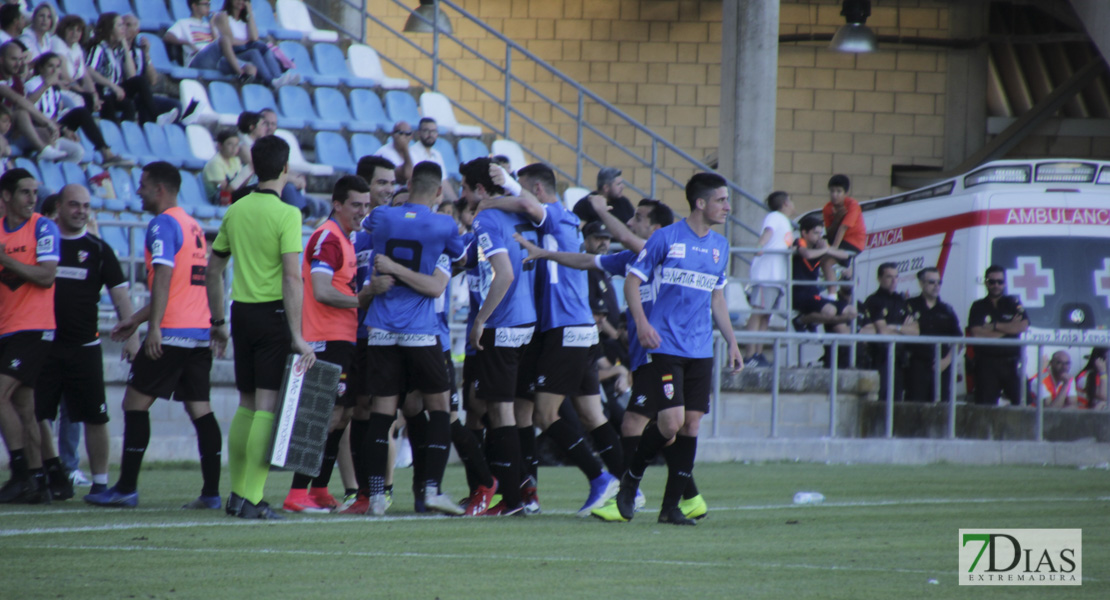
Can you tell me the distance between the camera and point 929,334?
49.7ft

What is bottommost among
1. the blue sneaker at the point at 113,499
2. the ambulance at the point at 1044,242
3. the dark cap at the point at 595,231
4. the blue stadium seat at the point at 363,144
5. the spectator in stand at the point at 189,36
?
the blue sneaker at the point at 113,499

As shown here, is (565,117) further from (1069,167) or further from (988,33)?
(1069,167)

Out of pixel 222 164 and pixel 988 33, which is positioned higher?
pixel 988 33

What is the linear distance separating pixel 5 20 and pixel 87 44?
3.61ft

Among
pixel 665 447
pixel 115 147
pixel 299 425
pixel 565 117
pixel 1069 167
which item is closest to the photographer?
pixel 299 425

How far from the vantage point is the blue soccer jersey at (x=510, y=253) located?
794 centimetres

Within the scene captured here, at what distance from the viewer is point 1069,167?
16.0 metres

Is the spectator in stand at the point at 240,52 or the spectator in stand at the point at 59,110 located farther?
the spectator in stand at the point at 240,52

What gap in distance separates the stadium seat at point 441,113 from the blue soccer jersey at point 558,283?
933 centimetres

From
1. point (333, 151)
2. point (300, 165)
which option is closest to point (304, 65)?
point (333, 151)

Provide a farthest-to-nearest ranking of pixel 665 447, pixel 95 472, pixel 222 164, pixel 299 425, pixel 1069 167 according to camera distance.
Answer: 1. pixel 1069 167
2. pixel 222 164
3. pixel 95 472
4. pixel 665 447
5. pixel 299 425

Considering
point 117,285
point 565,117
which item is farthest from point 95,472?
point 565,117

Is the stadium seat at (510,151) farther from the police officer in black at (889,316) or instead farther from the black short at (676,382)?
the black short at (676,382)

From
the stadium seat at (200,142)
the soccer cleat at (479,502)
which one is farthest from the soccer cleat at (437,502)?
the stadium seat at (200,142)
